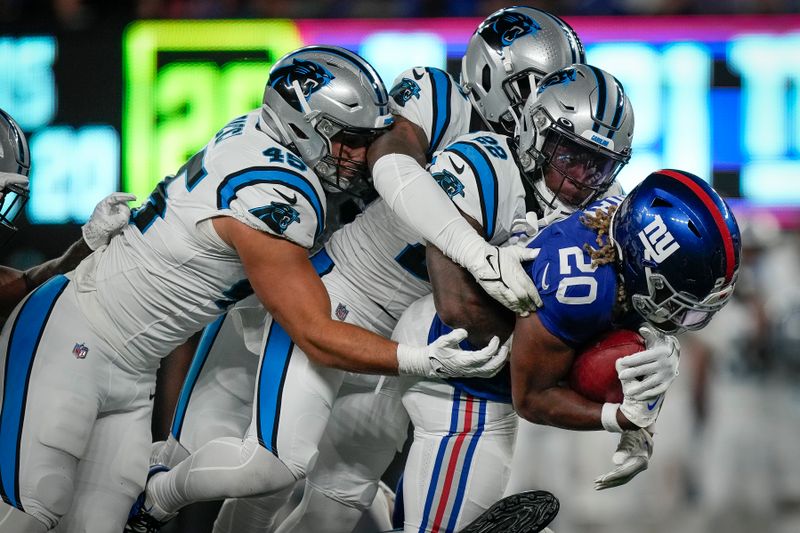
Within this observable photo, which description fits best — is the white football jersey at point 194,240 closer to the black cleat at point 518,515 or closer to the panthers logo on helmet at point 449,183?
the panthers logo on helmet at point 449,183

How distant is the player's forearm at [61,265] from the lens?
3.68m

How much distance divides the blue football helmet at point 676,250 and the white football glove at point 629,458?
368mm

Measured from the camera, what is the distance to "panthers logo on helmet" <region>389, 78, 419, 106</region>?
3586 mm

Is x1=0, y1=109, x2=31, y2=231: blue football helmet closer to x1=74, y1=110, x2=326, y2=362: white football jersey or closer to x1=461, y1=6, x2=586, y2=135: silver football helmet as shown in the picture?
x1=74, y1=110, x2=326, y2=362: white football jersey

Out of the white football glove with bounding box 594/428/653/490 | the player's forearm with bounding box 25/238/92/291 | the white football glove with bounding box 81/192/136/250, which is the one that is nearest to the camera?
the white football glove with bounding box 594/428/653/490

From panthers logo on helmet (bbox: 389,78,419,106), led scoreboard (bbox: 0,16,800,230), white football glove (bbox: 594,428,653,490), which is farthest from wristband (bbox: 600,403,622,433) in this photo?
led scoreboard (bbox: 0,16,800,230)

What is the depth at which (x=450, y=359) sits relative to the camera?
3.04 meters

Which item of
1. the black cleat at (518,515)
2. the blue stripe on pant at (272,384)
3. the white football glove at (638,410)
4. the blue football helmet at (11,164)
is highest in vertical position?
the blue football helmet at (11,164)

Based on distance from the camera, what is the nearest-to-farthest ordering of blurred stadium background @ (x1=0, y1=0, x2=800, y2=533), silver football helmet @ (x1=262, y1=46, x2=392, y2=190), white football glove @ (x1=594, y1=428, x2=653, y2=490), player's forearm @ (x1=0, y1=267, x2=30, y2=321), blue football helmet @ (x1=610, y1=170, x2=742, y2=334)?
blue football helmet @ (x1=610, y1=170, x2=742, y2=334), white football glove @ (x1=594, y1=428, x2=653, y2=490), silver football helmet @ (x1=262, y1=46, x2=392, y2=190), player's forearm @ (x1=0, y1=267, x2=30, y2=321), blurred stadium background @ (x1=0, y1=0, x2=800, y2=533)

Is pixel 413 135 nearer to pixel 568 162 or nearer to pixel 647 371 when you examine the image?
pixel 568 162

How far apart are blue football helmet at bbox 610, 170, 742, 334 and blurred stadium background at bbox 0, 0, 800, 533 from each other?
3.82 metres

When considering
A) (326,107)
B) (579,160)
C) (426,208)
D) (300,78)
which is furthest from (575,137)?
(300,78)

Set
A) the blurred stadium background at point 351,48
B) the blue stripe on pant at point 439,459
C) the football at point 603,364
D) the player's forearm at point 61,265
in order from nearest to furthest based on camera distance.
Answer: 1. the football at point 603,364
2. the blue stripe on pant at point 439,459
3. the player's forearm at point 61,265
4. the blurred stadium background at point 351,48

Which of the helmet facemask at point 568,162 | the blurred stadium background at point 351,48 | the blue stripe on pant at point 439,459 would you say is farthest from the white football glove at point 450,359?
the blurred stadium background at point 351,48
